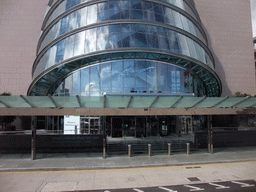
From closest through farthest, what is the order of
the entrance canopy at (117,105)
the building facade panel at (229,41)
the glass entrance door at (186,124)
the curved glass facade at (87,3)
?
the entrance canopy at (117,105) → the curved glass facade at (87,3) → the glass entrance door at (186,124) → the building facade panel at (229,41)

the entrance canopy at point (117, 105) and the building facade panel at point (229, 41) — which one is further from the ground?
the building facade panel at point (229, 41)

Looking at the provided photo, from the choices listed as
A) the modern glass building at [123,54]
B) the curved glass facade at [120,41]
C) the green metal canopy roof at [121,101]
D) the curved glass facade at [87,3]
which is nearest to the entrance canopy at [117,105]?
the green metal canopy roof at [121,101]

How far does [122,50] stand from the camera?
19594 millimetres

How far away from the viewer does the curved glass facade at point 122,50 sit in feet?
66.5

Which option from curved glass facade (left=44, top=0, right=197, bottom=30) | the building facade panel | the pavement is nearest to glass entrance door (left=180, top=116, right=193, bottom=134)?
the pavement

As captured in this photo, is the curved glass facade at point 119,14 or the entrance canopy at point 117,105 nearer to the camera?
the entrance canopy at point 117,105

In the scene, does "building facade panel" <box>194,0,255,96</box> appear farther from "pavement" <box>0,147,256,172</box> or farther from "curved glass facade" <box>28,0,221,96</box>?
"pavement" <box>0,147,256,172</box>

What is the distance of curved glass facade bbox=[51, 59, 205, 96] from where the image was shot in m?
21.0

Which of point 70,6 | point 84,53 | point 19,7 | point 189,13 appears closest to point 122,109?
point 84,53

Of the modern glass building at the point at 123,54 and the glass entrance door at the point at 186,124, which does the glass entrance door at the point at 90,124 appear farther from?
the glass entrance door at the point at 186,124

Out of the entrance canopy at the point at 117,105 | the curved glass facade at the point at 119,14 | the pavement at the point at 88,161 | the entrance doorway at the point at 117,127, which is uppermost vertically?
the curved glass facade at the point at 119,14

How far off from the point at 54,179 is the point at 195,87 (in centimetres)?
2019

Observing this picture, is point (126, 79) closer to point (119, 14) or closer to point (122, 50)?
point (122, 50)

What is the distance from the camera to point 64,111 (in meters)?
12.0
